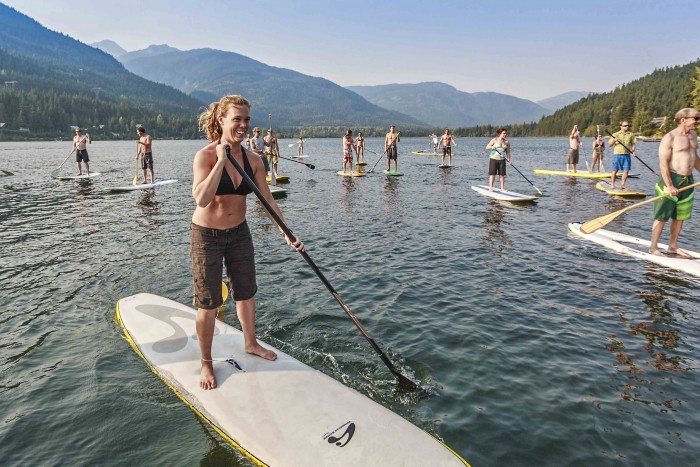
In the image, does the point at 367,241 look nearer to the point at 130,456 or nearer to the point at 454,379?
the point at 454,379

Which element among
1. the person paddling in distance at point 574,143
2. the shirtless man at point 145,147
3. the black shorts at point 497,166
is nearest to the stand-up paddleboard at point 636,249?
the black shorts at point 497,166

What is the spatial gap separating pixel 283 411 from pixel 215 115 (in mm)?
3313

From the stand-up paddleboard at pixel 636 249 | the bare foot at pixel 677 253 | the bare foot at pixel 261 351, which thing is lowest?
the bare foot at pixel 261 351

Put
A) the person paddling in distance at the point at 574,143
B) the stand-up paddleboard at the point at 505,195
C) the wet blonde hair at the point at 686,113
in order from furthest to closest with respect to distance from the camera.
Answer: the person paddling in distance at the point at 574,143, the stand-up paddleboard at the point at 505,195, the wet blonde hair at the point at 686,113

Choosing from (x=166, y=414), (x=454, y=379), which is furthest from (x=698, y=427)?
(x=166, y=414)

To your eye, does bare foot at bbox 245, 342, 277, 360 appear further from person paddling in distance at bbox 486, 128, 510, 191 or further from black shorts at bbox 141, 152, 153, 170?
black shorts at bbox 141, 152, 153, 170

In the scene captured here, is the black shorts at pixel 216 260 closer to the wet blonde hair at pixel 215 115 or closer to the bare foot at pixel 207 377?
the bare foot at pixel 207 377

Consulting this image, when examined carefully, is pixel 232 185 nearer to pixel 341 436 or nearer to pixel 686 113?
pixel 341 436

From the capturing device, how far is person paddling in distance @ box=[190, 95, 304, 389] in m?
4.41

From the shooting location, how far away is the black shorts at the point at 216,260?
4.76 meters

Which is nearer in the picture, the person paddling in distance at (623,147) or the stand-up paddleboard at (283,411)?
the stand-up paddleboard at (283,411)

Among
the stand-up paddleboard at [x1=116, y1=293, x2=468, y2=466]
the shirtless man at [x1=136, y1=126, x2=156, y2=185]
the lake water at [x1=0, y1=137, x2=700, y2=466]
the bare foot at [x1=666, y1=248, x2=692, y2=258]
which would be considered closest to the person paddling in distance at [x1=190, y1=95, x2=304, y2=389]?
the stand-up paddleboard at [x1=116, y1=293, x2=468, y2=466]

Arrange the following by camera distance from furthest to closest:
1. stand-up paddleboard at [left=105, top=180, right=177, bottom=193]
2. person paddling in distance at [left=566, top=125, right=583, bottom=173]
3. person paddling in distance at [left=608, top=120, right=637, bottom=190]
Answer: person paddling in distance at [left=566, top=125, right=583, bottom=173] < stand-up paddleboard at [left=105, top=180, right=177, bottom=193] < person paddling in distance at [left=608, top=120, right=637, bottom=190]

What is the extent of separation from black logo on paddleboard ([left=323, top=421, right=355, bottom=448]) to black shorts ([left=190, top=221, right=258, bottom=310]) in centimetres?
195
